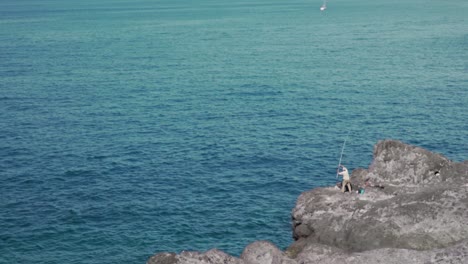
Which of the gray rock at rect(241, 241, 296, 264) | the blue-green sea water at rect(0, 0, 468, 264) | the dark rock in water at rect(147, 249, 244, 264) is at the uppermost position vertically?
the dark rock in water at rect(147, 249, 244, 264)

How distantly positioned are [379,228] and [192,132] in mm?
45889

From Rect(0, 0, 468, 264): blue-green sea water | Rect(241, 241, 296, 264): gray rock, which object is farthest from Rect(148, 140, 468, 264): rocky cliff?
Rect(0, 0, 468, 264): blue-green sea water

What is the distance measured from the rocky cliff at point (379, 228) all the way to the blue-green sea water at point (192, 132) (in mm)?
9693

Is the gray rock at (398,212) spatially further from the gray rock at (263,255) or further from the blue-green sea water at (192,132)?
the blue-green sea water at (192,132)

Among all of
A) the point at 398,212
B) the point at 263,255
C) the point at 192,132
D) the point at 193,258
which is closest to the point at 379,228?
the point at 398,212

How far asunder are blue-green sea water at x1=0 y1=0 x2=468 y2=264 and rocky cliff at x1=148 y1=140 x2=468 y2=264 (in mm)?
9693

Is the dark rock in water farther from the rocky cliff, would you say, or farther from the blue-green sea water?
the blue-green sea water

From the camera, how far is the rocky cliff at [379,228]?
31.5 m

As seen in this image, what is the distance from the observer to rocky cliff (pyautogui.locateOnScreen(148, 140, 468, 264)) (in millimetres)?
31453

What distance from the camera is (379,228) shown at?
3494cm

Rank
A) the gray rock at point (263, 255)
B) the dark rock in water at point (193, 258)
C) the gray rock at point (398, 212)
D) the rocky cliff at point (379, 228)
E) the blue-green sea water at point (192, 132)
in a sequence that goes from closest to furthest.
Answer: the dark rock in water at point (193, 258) → the rocky cliff at point (379, 228) → the gray rock at point (263, 255) → the gray rock at point (398, 212) → the blue-green sea water at point (192, 132)

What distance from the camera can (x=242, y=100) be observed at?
9375cm

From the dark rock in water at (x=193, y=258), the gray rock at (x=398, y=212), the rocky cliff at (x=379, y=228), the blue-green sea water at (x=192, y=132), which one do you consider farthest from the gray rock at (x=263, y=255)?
the blue-green sea water at (x=192, y=132)

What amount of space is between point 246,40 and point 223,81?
186 feet
